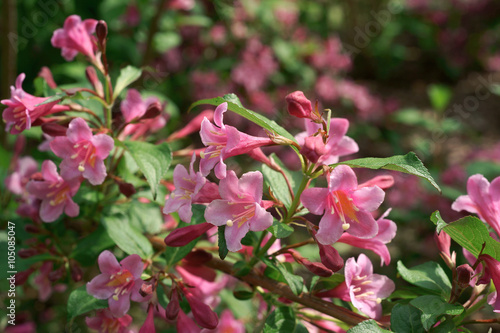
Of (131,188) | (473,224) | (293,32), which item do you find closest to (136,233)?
(131,188)

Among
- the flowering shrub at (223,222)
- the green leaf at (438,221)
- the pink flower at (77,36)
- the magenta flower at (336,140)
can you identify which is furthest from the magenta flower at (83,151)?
the green leaf at (438,221)

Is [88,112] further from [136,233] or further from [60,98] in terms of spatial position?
[136,233]

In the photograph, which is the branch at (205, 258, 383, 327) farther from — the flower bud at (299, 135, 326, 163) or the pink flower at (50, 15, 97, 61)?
the pink flower at (50, 15, 97, 61)

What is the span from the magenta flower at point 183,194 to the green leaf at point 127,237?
234 millimetres

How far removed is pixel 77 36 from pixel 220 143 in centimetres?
68

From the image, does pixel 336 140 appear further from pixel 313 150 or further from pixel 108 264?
pixel 108 264

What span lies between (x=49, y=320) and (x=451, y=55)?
6.20 m

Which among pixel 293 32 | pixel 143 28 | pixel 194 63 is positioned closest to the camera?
pixel 143 28

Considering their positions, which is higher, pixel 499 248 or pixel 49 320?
pixel 499 248

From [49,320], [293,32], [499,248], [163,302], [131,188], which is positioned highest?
[499,248]

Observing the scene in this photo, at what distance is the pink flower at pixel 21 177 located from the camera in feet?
5.37

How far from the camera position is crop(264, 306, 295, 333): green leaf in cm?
110

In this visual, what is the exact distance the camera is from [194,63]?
419 cm

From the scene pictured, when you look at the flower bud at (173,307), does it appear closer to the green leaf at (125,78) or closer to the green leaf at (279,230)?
the green leaf at (279,230)
